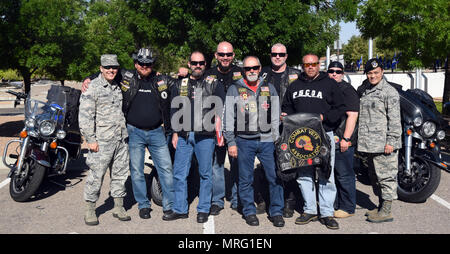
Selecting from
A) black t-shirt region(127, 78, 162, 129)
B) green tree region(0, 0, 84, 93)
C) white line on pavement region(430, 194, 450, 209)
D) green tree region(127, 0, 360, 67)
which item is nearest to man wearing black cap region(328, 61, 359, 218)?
white line on pavement region(430, 194, 450, 209)

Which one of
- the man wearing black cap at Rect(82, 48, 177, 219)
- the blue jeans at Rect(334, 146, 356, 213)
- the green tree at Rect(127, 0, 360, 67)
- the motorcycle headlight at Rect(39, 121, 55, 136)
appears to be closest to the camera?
the man wearing black cap at Rect(82, 48, 177, 219)

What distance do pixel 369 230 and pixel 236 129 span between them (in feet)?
6.02

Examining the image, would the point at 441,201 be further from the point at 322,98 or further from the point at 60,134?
the point at 60,134

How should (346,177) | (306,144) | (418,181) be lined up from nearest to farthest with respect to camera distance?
(306,144) < (346,177) < (418,181)

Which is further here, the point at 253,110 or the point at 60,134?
the point at 60,134

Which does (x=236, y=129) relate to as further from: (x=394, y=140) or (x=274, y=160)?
(x=394, y=140)

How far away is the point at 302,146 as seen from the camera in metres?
4.63

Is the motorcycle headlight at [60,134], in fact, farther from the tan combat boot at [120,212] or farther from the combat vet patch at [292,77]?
the combat vet patch at [292,77]

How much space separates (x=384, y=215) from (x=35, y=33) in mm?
9152

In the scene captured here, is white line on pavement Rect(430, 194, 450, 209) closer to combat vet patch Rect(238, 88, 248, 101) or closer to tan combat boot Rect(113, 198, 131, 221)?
combat vet patch Rect(238, 88, 248, 101)

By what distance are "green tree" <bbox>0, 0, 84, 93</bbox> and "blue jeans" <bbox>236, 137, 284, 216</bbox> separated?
7.28 meters

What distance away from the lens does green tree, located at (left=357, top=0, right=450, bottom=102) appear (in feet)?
36.0

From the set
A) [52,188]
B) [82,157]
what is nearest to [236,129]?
[52,188]

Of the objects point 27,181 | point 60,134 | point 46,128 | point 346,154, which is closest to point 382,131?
point 346,154
